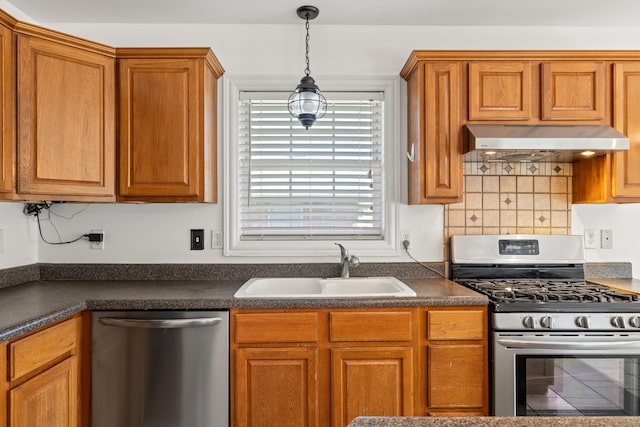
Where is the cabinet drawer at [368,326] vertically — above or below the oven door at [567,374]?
above

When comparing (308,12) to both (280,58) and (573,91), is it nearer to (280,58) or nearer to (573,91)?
(280,58)

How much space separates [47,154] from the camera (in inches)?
77.5

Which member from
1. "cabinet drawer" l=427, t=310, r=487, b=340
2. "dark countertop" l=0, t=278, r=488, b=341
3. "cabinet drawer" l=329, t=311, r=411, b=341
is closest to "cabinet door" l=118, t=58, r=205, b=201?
"dark countertop" l=0, t=278, r=488, b=341

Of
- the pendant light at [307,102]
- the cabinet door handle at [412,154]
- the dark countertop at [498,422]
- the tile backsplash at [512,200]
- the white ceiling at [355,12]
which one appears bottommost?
the dark countertop at [498,422]

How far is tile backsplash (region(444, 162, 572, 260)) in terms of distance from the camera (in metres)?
2.57

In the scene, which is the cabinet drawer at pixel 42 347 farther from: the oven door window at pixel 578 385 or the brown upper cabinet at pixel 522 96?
the oven door window at pixel 578 385

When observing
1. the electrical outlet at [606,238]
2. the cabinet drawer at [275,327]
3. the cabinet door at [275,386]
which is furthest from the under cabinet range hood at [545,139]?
the cabinet door at [275,386]

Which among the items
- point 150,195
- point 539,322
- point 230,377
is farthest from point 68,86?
point 539,322

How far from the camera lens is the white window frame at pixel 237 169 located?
2.53 meters

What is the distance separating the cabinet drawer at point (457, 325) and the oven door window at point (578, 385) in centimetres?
22

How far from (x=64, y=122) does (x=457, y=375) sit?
2256 mm

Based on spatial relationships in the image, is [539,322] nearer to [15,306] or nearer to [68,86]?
[15,306]

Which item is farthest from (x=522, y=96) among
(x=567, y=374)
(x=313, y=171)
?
(x=567, y=374)

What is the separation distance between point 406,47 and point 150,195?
1769mm
